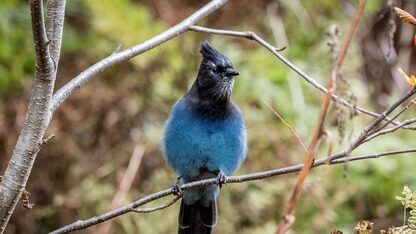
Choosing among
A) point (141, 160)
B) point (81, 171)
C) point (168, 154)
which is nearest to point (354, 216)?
point (141, 160)

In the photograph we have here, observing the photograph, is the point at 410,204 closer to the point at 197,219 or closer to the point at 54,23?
the point at 54,23

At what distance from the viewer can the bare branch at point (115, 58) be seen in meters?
2.31

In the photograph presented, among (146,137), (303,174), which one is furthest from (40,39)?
(146,137)

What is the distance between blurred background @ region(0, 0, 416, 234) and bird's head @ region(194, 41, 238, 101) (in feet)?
4.37

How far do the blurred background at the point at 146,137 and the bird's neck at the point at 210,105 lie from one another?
127cm

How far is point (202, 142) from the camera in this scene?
A: 12.1ft

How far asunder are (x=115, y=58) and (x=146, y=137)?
2886 mm

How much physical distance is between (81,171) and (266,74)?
145 cm

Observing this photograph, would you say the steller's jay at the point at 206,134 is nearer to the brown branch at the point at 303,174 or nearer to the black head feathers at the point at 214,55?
the black head feathers at the point at 214,55

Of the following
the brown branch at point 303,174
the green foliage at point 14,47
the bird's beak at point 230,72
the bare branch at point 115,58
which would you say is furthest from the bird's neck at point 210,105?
the brown branch at point 303,174

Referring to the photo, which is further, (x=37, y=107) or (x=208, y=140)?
(x=208, y=140)

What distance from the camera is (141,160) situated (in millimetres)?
5328

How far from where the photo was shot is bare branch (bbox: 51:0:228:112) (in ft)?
7.57

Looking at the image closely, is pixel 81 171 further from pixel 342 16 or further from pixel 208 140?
pixel 342 16
